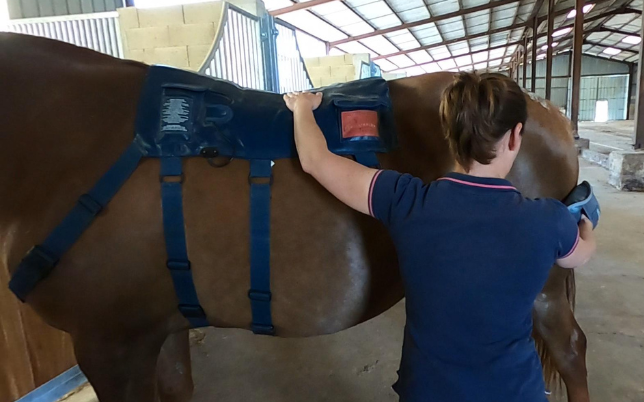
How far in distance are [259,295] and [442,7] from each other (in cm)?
1374

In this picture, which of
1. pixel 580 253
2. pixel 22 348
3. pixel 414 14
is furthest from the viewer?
pixel 414 14

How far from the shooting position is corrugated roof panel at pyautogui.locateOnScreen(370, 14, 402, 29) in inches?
498

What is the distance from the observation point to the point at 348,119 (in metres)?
1.12

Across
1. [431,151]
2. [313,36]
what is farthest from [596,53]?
[431,151]

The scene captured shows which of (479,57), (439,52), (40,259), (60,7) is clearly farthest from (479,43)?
(40,259)

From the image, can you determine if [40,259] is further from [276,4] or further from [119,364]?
[276,4]

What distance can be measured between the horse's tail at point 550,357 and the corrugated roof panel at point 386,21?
12.1 metres

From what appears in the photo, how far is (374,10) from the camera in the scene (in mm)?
11547

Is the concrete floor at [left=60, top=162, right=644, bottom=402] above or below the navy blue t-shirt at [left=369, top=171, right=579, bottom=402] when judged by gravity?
below

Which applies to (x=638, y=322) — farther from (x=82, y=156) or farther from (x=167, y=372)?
(x=82, y=156)

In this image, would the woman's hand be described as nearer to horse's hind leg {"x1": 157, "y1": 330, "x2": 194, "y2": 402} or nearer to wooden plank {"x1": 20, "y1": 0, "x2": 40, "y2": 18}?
horse's hind leg {"x1": 157, "y1": 330, "x2": 194, "y2": 402}

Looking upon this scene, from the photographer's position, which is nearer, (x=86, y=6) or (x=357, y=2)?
(x=86, y=6)

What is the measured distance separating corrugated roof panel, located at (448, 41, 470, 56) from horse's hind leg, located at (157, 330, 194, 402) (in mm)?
21316

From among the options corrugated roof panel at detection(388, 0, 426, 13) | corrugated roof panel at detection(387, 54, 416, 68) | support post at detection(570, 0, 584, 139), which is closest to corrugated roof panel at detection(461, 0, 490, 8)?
corrugated roof panel at detection(388, 0, 426, 13)
